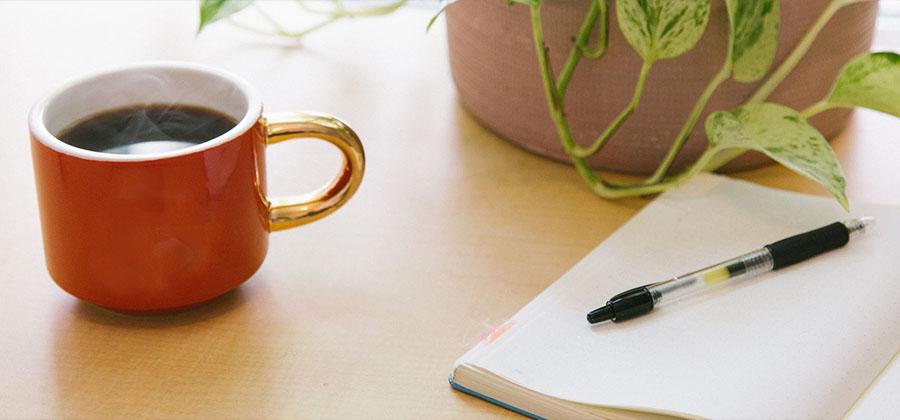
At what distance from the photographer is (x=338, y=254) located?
0.62 metres

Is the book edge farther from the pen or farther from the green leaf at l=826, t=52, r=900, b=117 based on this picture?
the green leaf at l=826, t=52, r=900, b=117

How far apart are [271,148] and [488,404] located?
284 millimetres

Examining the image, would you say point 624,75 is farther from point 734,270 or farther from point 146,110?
point 146,110

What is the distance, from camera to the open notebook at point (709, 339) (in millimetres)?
482

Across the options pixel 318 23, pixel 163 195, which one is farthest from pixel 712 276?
pixel 318 23

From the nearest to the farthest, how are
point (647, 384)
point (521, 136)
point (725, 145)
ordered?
A: point (647, 384), point (725, 145), point (521, 136)

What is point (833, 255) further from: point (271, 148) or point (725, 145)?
point (271, 148)

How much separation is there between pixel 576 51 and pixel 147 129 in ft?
0.81

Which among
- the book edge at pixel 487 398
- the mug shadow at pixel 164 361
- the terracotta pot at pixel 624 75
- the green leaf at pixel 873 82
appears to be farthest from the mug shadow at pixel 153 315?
the green leaf at pixel 873 82

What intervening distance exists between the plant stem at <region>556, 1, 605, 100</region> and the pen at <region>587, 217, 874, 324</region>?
144 millimetres

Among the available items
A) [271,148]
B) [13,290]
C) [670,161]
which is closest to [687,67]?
[670,161]

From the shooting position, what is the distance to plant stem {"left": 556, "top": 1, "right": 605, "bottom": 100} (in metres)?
0.62

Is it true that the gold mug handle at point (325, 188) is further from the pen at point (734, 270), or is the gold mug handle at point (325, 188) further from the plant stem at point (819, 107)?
the plant stem at point (819, 107)

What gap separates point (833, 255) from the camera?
587mm
